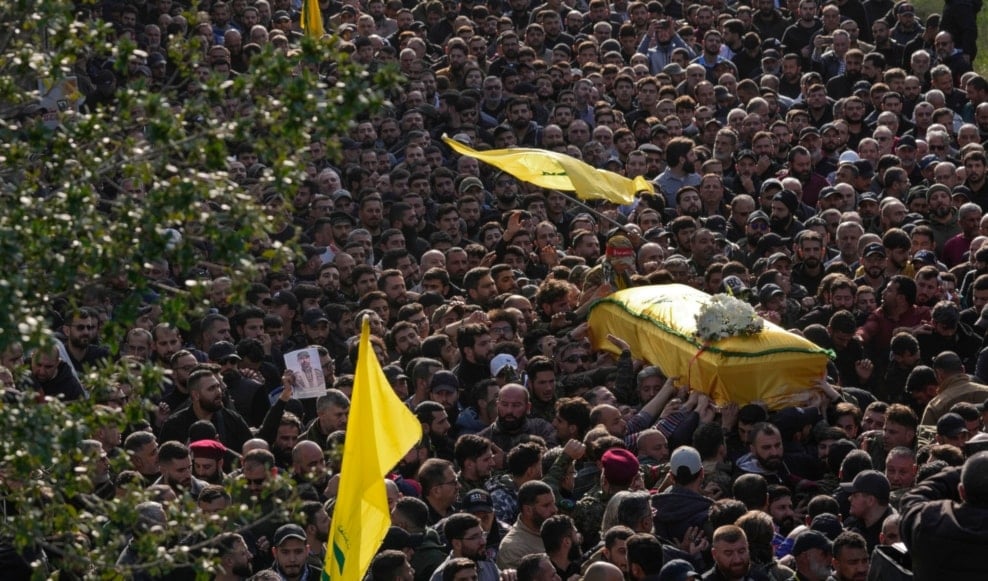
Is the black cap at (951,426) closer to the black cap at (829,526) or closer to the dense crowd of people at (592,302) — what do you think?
the dense crowd of people at (592,302)

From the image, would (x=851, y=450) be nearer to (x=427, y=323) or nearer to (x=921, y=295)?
(x=921, y=295)

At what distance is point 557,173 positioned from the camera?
1750 centimetres

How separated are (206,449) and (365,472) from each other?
2652 millimetres

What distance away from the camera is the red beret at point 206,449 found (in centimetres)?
1248

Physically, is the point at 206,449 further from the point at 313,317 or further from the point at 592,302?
the point at 592,302

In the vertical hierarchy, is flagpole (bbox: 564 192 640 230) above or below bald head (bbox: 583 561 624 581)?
below

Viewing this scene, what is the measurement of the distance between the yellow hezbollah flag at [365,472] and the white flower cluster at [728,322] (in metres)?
3.52

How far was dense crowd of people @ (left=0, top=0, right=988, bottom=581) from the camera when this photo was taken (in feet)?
35.3

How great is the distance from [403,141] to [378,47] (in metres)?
2.32

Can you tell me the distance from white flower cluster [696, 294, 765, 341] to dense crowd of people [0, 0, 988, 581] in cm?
45

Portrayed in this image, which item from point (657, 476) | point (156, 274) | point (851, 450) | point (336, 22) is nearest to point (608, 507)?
point (657, 476)

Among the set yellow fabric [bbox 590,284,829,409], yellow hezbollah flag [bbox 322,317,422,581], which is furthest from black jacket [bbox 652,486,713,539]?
yellow fabric [bbox 590,284,829,409]

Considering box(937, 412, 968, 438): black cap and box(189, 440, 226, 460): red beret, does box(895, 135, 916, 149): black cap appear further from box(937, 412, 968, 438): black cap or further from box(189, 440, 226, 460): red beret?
box(189, 440, 226, 460): red beret

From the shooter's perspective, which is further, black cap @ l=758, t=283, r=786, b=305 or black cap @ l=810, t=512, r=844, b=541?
black cap @ l=758, t=283, r=786, b=305
